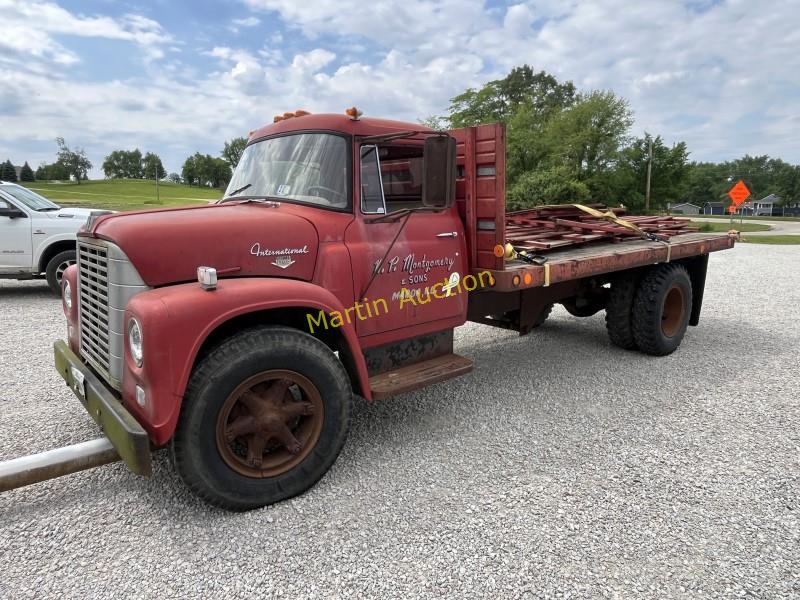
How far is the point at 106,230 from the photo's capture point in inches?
116

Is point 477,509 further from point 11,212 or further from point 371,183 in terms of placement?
point 11,212

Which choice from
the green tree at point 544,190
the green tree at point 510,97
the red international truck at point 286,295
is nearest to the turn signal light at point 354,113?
the red international truck at point 286,295

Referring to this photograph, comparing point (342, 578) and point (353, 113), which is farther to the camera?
point (353, 113)

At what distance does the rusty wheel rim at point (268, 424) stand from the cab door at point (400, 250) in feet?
2.24

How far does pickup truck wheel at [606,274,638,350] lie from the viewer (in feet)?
18.7

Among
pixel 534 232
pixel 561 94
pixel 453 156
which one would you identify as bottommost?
pixel 534 232

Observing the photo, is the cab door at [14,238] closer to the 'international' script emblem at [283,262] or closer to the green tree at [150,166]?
the 'international' script emblem at [283,262]

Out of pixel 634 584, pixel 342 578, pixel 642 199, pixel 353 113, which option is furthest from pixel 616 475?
pixel 642 199

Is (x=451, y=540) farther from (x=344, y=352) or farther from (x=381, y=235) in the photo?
(x=381, y=235)

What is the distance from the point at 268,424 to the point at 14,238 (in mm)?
8011

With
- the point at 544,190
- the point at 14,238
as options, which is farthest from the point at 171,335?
the point at 544,190

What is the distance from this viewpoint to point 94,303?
10.4 ft

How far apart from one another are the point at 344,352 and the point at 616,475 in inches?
73.7

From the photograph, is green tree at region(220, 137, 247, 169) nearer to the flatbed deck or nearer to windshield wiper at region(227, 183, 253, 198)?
windshield wiper at region(227, 183, 253, 198)
